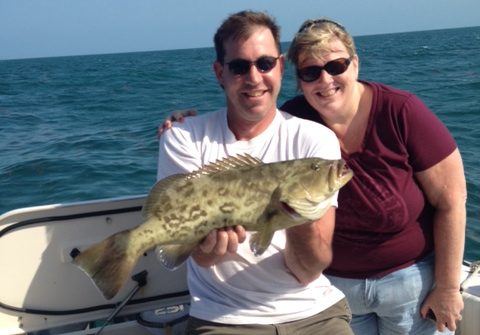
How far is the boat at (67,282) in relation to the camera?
3979 mm

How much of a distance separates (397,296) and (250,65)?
5.79 ft

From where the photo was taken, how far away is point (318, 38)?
11.3ft

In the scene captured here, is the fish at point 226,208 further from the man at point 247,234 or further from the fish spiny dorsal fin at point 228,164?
the man at point 247,234

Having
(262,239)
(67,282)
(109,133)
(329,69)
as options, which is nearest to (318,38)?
(329,69)

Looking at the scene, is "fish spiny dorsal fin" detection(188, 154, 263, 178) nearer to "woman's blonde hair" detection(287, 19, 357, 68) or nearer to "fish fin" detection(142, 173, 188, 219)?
"fish fin" detection(142, 173, 188, 219)

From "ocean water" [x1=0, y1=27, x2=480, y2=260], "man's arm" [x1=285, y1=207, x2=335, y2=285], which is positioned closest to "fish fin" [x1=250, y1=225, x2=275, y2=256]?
"man's arm" [x1=285, y1=207, x2=335, y2=285]

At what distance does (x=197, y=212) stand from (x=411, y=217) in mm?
1507

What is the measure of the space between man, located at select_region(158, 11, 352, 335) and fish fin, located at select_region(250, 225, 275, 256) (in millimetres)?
166

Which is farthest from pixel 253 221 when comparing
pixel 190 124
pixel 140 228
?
pixel 190 124

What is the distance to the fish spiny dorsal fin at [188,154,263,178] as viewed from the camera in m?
2.90

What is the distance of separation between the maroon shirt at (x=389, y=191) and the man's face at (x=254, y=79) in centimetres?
68

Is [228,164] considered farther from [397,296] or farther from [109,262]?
[397,296]

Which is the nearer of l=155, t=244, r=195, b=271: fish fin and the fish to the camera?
the fish

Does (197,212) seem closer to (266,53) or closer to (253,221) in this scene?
(253,221)
